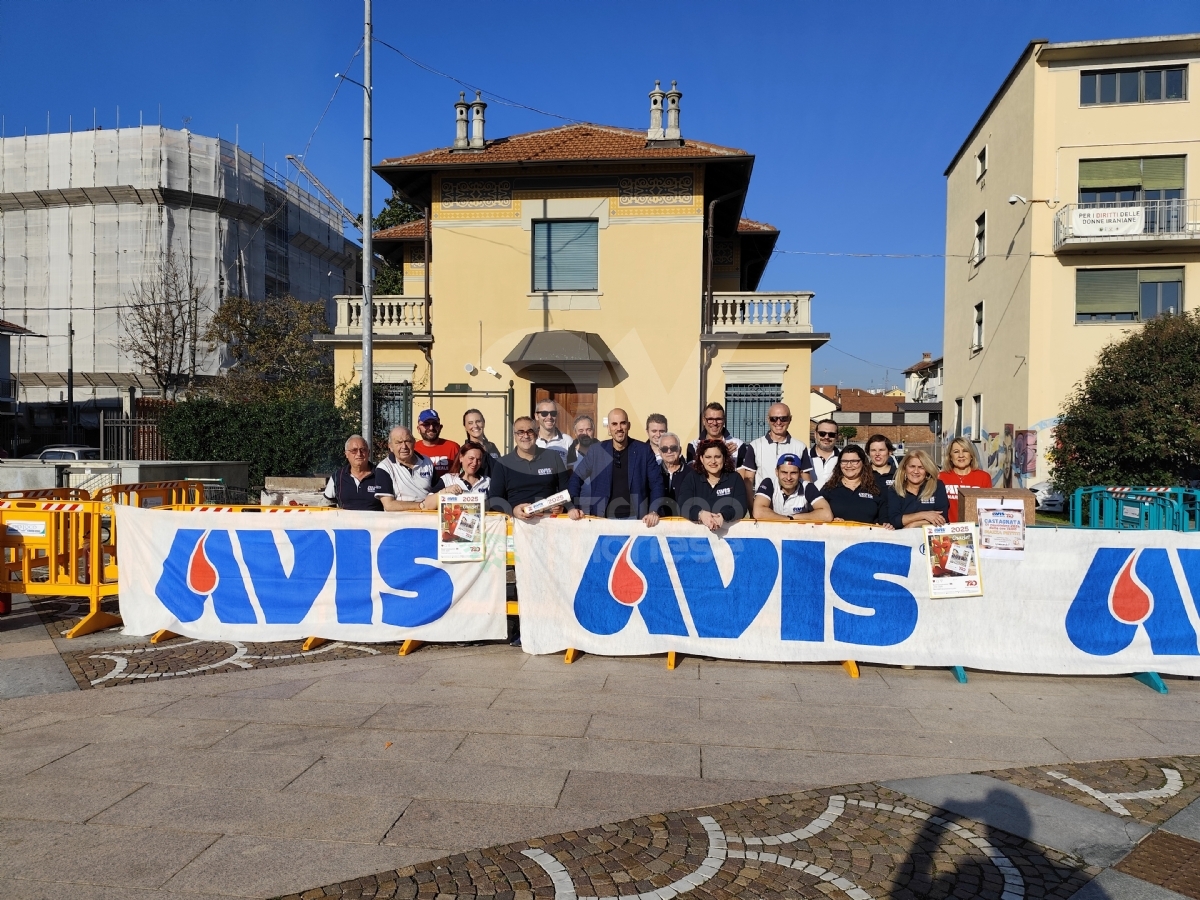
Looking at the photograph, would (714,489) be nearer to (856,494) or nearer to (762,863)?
(856,494)

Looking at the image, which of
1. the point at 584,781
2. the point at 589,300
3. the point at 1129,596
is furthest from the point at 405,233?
the point at 584,781

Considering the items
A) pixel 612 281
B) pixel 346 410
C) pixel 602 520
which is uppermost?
pixel 612 281

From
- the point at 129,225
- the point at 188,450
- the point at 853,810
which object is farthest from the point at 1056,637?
the point at 129,225

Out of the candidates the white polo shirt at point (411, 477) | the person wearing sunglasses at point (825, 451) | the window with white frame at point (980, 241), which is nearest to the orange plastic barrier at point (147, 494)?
the white polo shirt at point (411, 477)

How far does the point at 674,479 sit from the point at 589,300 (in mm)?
12799

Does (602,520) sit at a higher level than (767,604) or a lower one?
higher

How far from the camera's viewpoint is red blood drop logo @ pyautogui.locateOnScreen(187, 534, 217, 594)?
23.2 feet

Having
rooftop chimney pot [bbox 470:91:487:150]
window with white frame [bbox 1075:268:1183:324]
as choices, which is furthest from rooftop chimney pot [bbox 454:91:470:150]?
Result: window with white frame [bbox 1075:268:1183:324]

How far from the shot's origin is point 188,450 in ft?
60.9

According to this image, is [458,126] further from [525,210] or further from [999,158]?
[999,158]

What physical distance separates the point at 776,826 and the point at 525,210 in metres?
17.6

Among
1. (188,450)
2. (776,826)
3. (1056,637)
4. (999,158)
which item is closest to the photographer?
(776,826)

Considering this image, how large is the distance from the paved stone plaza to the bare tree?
3106 centimetres

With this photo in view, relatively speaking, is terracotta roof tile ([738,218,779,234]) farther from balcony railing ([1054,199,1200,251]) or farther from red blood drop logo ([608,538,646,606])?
red blood drop logo ([608,538,646,606])
